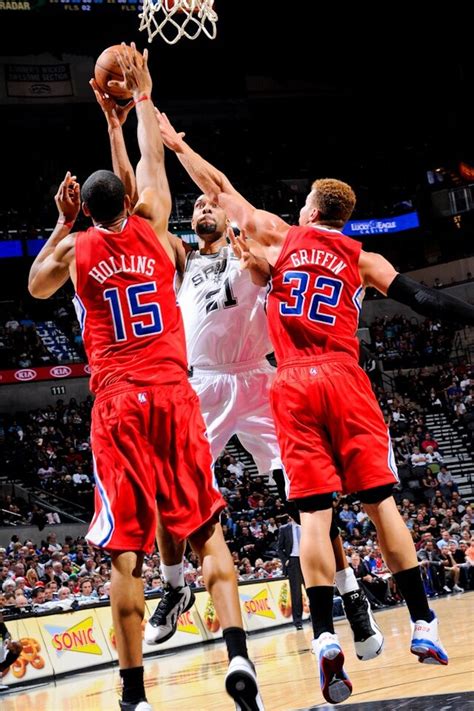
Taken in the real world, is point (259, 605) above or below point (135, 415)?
below

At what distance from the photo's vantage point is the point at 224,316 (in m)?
6.67

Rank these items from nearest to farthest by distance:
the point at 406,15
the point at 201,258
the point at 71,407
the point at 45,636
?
the point at 201,258
the point at 45,636
the point at 71,407
the point at 406,15

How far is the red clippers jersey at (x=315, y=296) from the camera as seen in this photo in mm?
5625

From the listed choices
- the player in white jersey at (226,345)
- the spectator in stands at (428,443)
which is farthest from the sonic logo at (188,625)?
the spectator in stands at (428,443)

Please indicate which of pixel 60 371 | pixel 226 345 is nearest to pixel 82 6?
pixel 60 371

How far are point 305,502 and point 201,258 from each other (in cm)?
214

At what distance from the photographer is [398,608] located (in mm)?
18000

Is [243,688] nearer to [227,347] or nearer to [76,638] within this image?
[227,347]

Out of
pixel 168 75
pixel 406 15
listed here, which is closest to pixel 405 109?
pixel 406 15

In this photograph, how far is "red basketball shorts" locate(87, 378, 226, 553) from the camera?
4.80 metres

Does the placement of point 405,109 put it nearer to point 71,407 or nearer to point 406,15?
point 406,15

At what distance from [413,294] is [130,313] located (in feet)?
5.09

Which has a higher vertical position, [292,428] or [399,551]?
[292,428]

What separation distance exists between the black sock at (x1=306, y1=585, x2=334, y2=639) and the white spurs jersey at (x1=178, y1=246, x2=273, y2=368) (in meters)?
1.87
